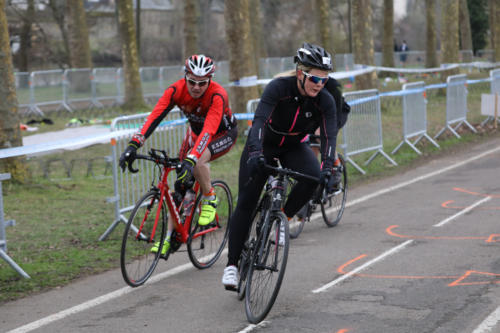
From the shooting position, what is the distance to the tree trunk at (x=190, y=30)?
22.4m

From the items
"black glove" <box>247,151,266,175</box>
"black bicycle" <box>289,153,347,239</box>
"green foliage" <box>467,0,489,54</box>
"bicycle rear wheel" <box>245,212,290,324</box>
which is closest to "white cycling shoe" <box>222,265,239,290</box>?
"bicycle rear wheel" <box>245,212,290,324</box>

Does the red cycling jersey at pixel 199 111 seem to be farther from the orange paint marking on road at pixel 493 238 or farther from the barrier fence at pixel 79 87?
the barrier fence at pixel 79 87

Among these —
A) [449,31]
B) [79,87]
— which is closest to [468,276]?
[449,31]

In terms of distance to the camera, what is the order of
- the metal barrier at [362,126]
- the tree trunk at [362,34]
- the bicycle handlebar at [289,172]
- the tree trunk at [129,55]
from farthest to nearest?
the tree trunk at [129,55] → the tree trunk at [362,34] → the metal barrier at [362,126] → the bicycle handlebar at [289,172]

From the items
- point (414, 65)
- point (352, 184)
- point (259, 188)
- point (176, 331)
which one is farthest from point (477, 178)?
point (414, 65)

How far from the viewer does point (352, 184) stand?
13211 mm

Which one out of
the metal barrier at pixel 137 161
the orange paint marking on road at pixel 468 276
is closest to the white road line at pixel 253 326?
the orange paint marking on road at pixel 468 276

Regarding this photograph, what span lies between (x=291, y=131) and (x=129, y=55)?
21.3m

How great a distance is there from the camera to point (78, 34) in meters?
32.9

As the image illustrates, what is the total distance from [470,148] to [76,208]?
33.3ft

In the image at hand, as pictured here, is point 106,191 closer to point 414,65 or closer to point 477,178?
point 477,178

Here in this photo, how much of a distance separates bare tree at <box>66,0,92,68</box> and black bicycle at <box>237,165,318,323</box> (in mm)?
28187

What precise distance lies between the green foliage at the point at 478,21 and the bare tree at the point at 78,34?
41354mm

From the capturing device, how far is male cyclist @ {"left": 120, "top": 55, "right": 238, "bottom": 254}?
7.02 metres
